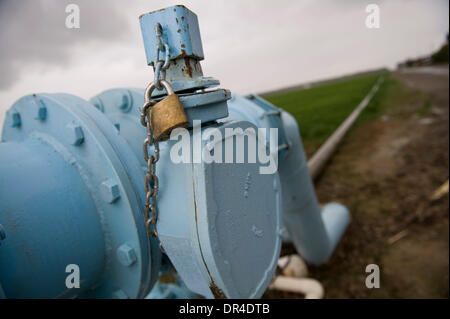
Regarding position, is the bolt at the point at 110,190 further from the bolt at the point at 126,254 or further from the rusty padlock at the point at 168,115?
the rusty padlock at the point at 168,115

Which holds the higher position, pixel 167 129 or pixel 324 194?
pixel 167 129

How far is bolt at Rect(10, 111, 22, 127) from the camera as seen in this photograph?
1059mm

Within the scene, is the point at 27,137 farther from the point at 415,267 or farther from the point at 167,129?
the point at 415,267

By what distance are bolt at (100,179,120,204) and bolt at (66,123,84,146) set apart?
16 cm

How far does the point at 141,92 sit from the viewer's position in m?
1.12

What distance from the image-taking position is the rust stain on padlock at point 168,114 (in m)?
0.65

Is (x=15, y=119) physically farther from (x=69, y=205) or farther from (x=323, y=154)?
(x=323, y=154)

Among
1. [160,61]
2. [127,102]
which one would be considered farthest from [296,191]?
[160,61]

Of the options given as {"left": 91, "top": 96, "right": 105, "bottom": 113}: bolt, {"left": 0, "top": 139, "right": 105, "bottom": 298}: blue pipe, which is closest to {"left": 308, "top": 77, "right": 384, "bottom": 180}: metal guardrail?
{"left": 91, "top": 96, "right": 105, "bottom": 113}: bolt

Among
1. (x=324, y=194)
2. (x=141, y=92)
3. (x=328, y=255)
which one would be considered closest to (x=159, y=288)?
(x=141, y=92)

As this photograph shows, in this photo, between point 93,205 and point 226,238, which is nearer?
point 226,238

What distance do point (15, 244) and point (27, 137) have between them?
1.43ft

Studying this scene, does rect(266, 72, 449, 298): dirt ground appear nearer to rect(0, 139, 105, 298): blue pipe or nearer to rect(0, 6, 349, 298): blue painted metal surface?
rect(0, 6, 349, 298): blue painted metal surface

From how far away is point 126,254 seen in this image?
0.91 meters
